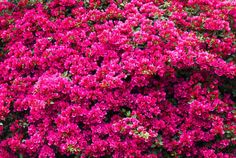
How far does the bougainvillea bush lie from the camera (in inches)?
169

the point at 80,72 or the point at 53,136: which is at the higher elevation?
the point at 80,72

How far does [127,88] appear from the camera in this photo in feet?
14.6

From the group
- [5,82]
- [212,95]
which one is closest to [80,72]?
[5,82]

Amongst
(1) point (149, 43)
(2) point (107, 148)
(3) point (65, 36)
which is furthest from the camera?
(3) point (65, 36)

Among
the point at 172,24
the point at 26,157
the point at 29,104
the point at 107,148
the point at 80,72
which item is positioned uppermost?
the point at 172,24

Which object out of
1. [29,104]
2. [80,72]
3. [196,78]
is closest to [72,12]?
[80,72]

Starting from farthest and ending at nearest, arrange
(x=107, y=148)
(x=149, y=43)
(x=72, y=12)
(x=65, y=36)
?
(x=72, y=12) < (x=65, y=36) < (x=149, y=43) < (x=107, y=148)

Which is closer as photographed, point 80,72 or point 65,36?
point 80,72

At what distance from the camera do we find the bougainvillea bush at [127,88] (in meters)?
4.30

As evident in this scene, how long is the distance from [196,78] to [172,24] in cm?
76

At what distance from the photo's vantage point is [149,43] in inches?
179

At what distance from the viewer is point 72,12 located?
530 centimetres

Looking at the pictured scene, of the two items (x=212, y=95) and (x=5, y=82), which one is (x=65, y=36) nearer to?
(x=5, y=82)

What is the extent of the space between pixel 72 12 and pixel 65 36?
0.54 meters
